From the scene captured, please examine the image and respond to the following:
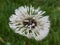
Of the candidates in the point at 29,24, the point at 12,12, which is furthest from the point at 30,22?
the point at 12,12

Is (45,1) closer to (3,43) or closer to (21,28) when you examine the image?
(3,43)

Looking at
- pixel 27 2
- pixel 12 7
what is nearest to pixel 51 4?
pixel 27 2

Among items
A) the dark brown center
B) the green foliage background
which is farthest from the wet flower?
the green foliage background

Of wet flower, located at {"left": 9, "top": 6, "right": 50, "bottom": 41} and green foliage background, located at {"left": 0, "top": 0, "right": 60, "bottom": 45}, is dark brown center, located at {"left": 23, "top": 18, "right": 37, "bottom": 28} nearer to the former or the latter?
wet flower, located at {"left": 9, "top": 6, "right": 50, "bottom": 41}

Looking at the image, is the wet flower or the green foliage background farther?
the green foliage background

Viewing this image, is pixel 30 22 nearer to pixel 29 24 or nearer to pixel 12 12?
pixel 29 24

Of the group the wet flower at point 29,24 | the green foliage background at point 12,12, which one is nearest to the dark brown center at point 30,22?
the wet flower at point 29,24
